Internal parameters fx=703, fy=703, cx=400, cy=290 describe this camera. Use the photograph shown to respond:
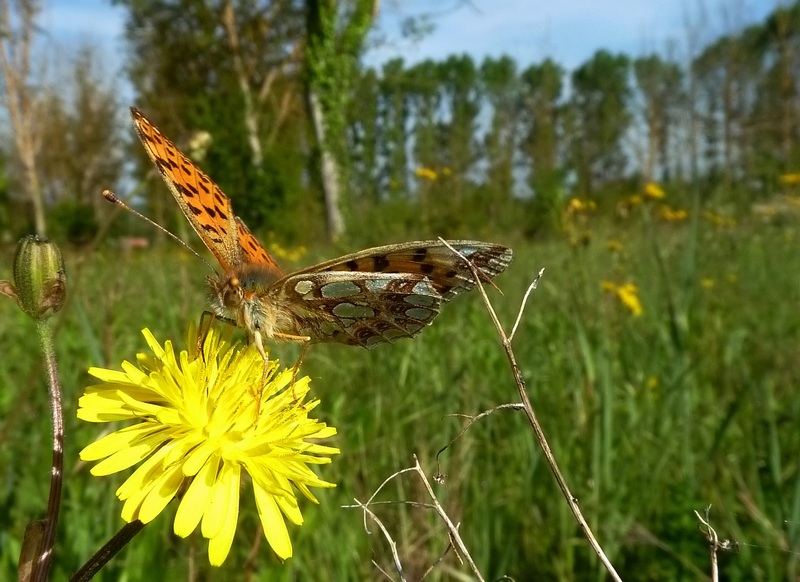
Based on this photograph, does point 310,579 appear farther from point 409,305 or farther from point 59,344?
point 59,344

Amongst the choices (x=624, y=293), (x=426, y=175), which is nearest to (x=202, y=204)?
(x=624, y=293)

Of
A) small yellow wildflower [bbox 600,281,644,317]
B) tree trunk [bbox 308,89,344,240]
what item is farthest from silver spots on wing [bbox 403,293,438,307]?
tree trunk [bbox 308,89,344,240]

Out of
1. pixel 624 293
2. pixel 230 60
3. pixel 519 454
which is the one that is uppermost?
pixel 230 60

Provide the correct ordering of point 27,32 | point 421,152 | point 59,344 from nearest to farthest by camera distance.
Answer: point 59,344, point 27,32, point 421,152

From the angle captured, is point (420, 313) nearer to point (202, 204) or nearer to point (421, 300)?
point (421, 300)

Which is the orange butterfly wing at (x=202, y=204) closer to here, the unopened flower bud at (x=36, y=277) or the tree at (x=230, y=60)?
the unopened flower bud at (x=36, y=277)

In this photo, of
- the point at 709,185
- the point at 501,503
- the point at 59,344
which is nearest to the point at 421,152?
the point at 709,185

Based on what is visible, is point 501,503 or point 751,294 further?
point 751,294
